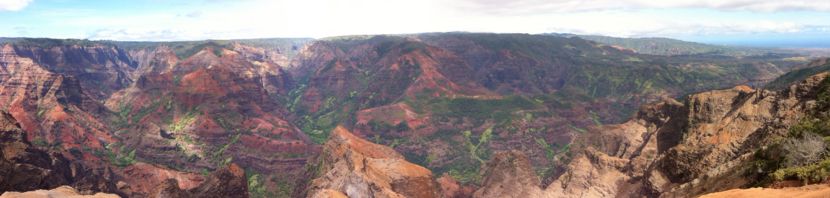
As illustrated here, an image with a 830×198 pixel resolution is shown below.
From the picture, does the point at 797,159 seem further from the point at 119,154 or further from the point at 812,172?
the point at 119,154

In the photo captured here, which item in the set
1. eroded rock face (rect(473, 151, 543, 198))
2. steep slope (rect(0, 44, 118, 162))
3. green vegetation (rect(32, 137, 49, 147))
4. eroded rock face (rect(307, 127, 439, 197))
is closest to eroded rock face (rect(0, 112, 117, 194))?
steep slope (rect(0, 44, 118, 162))

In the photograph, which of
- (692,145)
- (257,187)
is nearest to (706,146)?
(692,145)

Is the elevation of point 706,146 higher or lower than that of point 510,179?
higher

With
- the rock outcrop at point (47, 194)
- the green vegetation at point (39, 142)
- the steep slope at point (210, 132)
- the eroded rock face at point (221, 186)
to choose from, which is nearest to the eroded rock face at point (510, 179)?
the eroded rock face at point (221, 186)

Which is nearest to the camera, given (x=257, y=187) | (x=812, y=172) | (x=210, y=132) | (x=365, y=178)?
(x=812, y=172)

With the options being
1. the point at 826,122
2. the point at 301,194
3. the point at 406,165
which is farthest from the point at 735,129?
the point at 301,194

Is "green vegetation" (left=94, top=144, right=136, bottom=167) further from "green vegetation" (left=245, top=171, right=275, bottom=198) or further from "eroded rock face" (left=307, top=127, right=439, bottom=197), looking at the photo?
"eroded rock face" (left=307, top=127, right=439, bottom=197)

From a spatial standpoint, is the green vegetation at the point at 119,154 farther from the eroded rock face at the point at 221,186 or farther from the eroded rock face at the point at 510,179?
the eroded rock face at the point at 510,179
